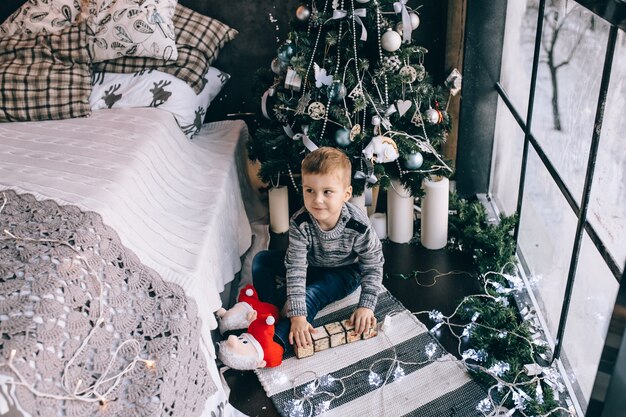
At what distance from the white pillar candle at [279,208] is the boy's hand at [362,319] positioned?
0.72 metres

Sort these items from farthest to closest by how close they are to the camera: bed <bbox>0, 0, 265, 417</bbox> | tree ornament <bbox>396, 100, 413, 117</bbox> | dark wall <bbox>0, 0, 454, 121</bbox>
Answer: dark wall <bbox>0, 0, 454, 121</bbox> → tree ornament <bbox>396, 100, 413, 117</bbox> → bed <bbox>0, 0, 265, 417</bbox>

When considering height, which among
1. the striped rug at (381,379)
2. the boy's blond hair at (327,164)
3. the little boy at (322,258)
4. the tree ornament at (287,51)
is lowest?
the striped rug at (381,379)

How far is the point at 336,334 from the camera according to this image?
2.08m

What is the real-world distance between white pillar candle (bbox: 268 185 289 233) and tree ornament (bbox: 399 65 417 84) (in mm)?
698

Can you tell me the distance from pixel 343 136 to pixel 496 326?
850 mm

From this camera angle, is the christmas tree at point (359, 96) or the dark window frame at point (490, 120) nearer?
the dark window frame at point (490, 120)

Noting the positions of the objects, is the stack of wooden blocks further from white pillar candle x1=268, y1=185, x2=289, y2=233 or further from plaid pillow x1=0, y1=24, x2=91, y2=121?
plaid pillow x1=0, y1=24, x2=91, y2=121

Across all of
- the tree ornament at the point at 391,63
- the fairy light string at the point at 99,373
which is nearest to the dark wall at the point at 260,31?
the tree ornament at the point at 391,63

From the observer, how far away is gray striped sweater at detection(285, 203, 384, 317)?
2129 mm

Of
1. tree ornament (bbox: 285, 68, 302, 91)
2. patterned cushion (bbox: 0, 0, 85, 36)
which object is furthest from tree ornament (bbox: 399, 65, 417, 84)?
patterned cushion (bbox: 0, 0, 85, 36)

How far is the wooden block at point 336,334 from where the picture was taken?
208 cm

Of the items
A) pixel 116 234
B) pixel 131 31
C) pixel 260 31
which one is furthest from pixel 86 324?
pixel 260 31

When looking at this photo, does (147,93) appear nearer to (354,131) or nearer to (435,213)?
(354,131)

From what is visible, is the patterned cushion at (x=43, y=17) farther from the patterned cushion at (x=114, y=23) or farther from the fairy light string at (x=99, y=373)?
the fairy light string at (x=99, y=373)
